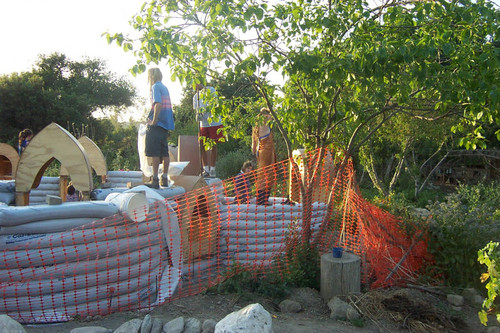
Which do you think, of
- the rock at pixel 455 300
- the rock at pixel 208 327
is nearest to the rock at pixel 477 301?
the rock at pixel 455 300

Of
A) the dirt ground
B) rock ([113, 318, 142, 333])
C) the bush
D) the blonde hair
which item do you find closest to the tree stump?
the dirt ground

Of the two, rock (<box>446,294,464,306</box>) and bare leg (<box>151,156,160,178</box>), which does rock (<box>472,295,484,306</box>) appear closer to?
rock (<box>446,294,464,306</box>)

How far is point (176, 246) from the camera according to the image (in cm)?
454

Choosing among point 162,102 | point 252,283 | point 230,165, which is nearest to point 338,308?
point 252,283

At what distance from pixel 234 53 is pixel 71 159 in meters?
2.04

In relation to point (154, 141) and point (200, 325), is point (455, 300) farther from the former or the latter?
point (154, 141)

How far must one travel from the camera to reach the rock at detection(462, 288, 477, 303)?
445cm

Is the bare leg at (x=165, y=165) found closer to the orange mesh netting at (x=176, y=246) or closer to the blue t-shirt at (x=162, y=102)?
the blue t-shirt at (x=162, y=102)

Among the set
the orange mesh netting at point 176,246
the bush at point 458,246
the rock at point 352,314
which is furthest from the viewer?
the bush at point 458,246

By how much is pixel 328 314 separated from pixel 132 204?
2.05 metres

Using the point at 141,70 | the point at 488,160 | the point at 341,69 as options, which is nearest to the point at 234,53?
the point at 141,70

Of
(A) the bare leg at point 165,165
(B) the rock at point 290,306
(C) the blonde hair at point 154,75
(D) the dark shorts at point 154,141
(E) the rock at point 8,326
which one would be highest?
(C) the blonde hair at point 154,75

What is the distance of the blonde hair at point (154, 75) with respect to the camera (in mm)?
5782

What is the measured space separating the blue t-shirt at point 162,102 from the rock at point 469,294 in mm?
3911
